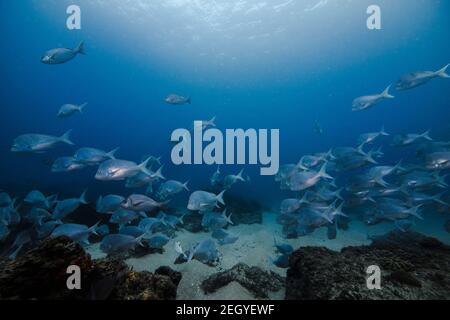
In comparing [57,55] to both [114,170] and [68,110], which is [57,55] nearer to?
[68,110]

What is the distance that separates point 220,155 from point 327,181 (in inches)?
148

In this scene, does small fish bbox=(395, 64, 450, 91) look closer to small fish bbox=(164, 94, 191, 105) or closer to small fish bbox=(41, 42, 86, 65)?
small fish bbox=(164, 94, 191, 105)

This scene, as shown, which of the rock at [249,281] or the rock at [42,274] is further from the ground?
the rock at [42,274]

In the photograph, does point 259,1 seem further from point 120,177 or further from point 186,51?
point 120,177

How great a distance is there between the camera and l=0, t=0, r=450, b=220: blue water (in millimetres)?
22703

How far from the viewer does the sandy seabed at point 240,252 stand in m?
4.92

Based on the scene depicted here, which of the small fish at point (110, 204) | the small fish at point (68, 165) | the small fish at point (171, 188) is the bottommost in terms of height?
the small fish at point (110, 204)

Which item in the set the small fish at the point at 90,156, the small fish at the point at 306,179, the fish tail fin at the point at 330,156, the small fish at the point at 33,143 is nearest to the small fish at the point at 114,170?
the small fish at the point at 90,156

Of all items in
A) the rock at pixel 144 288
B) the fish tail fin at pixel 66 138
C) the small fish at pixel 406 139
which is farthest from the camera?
the small fish at pixel 406 139

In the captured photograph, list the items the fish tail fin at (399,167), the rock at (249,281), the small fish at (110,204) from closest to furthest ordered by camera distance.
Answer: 1. the rock at (249,281)
2. the small fish at (110,204)
3. the fish tail fin at (399,167)

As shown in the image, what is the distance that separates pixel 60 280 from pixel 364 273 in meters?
4.01

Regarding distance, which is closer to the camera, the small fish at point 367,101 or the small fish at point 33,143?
the small fish at point 33,143

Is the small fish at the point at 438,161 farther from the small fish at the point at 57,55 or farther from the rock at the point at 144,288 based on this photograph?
the small fish at the point at 57,55

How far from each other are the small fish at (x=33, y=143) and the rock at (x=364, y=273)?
235 inches
